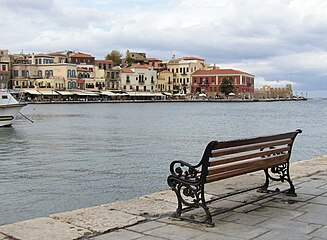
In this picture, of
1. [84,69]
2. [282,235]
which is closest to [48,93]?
[84,69]

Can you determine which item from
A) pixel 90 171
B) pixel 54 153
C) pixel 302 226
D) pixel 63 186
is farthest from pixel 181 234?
pixel 54 153

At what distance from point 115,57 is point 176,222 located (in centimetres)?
14707

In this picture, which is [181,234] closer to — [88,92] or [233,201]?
[233,201]

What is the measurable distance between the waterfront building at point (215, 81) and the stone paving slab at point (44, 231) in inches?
5260

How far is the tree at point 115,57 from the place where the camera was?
14900cm

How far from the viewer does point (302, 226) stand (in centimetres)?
532

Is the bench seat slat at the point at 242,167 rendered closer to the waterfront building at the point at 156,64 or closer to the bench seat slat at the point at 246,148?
the bench seat slat at the point at 246,148

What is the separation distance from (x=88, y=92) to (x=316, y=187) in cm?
11783

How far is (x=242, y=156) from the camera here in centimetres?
604

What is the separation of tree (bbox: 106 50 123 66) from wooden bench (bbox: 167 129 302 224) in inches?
5605

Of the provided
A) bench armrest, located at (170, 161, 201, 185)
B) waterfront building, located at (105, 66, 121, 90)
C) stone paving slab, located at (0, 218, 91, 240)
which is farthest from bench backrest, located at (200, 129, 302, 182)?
waterfront building, located at (105, 66, 121, 90)

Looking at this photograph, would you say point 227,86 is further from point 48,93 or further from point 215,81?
point 48,93

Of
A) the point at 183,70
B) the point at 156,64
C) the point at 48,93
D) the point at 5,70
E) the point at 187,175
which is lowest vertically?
the point at 187,175

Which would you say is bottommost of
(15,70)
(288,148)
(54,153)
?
(54,153)
